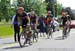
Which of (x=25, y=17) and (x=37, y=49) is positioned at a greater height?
(x=25, y=17)

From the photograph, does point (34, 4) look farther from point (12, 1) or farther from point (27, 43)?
point (27, 43)

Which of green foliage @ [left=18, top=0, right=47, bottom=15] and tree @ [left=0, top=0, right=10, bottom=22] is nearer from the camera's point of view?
tree @ [left=0, top=0, right=10, bottom=22]

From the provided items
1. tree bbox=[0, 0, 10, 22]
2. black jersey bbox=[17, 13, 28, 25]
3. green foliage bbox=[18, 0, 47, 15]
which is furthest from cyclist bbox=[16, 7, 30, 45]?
green foliage bbox=[18, 0, 47, 15]

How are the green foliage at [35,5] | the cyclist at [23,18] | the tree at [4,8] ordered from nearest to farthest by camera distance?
A: the cyclist at [23,18], the tree at [4,8], the green foliage at [35,5]

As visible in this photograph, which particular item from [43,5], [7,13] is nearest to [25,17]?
[7,13]

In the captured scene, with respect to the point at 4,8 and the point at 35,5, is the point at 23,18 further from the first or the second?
the point at 35,5

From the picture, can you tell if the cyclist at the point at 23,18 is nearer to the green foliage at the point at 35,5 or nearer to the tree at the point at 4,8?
the tree at the point at 4,8

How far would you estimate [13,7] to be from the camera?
9594cm

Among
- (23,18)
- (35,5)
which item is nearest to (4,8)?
(35,5)

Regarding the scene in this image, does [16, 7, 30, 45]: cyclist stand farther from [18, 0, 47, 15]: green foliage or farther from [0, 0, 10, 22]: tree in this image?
[18, 0, 47, 15]: green foliage

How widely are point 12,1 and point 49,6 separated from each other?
1001 inches

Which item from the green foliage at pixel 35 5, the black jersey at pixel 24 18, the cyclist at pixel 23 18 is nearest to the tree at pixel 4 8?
the green foliage at pixel 35 5

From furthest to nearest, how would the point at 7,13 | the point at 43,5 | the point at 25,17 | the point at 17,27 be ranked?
the point at 43,5 → the point at 7,13 → the point at 17,27 → the point at 25,17

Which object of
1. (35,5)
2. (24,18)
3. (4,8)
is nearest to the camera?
(24,18)
